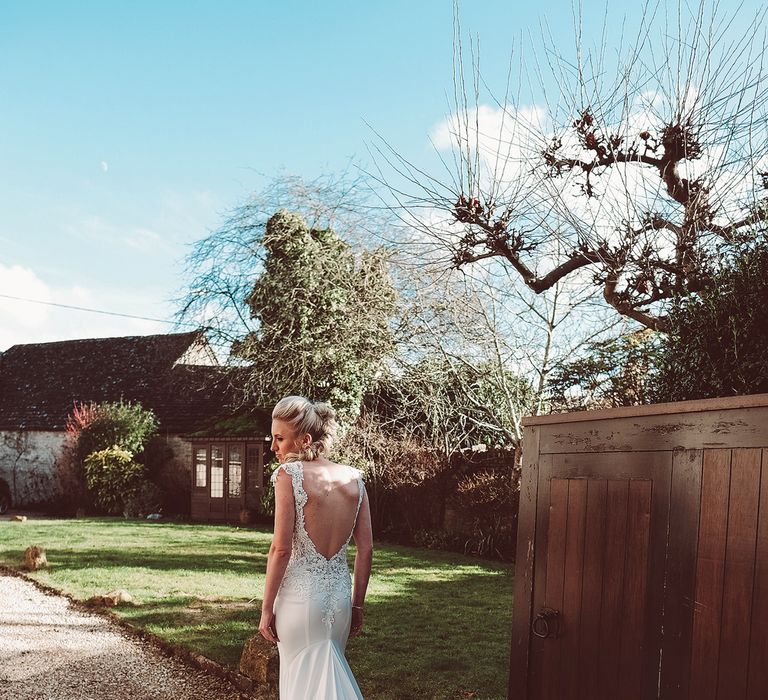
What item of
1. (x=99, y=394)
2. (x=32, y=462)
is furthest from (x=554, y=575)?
(x=32, y=462)

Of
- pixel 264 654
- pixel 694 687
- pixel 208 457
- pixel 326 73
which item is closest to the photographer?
pixel 694 687

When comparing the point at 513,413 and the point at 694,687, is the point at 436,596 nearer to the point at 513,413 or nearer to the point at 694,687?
the point at 513,413

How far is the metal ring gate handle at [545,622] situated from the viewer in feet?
12.6

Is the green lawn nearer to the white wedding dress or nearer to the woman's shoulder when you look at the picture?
the white wedding dress

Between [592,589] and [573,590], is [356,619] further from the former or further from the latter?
[592,589]

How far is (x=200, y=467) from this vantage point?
21.7 m

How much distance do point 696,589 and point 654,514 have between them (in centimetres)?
38

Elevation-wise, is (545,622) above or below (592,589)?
below

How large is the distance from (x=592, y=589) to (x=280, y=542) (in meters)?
1.56

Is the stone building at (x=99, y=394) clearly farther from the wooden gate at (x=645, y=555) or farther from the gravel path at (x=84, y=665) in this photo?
the wooden gate at (x=645, y=555)

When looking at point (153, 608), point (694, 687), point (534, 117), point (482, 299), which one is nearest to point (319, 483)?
point (694, 687)

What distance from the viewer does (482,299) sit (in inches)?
567

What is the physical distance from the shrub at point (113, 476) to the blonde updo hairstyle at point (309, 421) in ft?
63.0

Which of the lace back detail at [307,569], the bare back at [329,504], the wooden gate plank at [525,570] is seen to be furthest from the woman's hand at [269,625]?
the wooden gate plank at [525,570]
